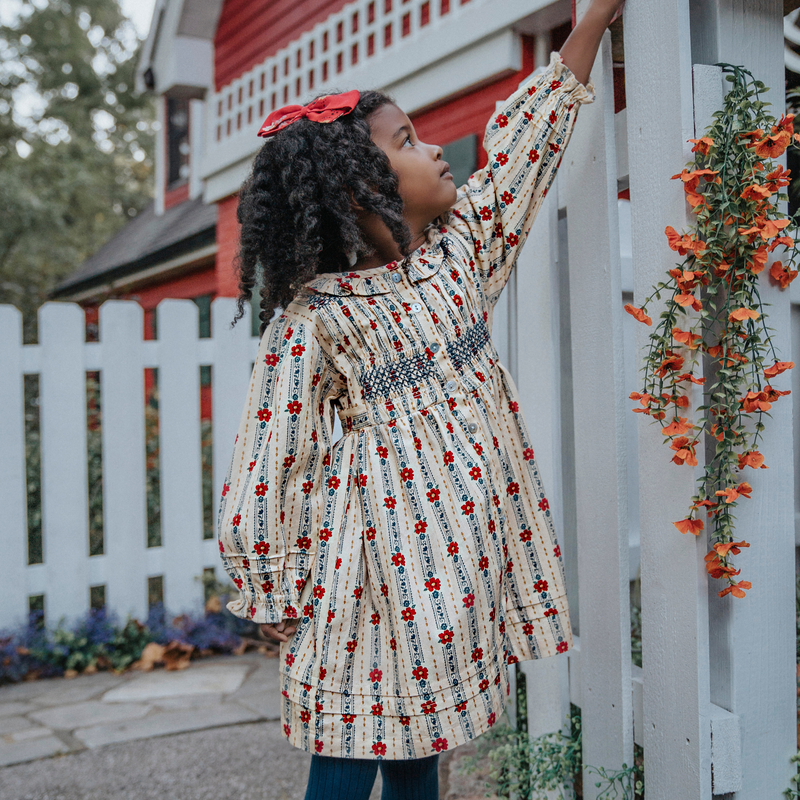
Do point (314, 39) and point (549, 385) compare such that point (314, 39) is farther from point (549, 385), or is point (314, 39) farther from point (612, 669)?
point (612, 669)

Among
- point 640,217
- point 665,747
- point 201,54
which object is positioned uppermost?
point 201,54

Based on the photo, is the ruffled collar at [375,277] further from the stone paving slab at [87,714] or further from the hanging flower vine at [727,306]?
the stone paving slab at [87,714]

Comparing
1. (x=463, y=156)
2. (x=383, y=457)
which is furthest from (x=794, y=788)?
(x=463, y=156)

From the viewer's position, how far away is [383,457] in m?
1.41

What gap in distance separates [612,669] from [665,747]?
186 millimetres

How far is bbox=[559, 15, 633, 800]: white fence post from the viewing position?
4.99ft

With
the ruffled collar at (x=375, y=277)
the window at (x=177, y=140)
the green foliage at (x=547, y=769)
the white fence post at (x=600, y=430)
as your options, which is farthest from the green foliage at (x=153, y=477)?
the window at (x=177, y=140)

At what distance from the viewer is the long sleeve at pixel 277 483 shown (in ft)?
4.56

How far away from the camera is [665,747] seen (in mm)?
1396

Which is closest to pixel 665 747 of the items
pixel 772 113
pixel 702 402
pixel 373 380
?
pixel 702 402

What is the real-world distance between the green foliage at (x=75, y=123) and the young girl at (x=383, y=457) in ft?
49.2

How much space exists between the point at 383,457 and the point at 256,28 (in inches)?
255

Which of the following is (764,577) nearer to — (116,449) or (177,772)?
(177,772)

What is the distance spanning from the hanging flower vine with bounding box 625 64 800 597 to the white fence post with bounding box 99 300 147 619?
262 cm
